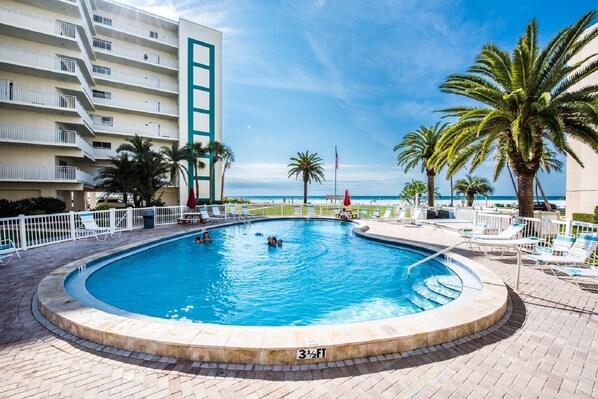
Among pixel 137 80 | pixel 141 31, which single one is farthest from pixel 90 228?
pixel 141 31

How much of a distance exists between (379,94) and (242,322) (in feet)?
86.2

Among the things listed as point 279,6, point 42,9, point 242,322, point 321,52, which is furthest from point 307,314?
point 42,9

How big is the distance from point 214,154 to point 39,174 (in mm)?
14915

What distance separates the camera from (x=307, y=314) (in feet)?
18.5

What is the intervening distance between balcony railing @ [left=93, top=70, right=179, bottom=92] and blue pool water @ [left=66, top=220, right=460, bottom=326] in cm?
2455

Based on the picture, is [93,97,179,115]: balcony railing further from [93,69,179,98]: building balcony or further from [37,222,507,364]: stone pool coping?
[37,222,507,364]: stone pool coping

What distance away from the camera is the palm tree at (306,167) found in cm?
3300

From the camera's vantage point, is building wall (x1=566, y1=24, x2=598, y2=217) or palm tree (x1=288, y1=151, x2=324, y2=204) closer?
building wall (x1=566, y1=24, x2=598, y2=217)

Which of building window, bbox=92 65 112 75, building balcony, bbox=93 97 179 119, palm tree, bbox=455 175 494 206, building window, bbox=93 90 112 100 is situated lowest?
palm tree, bbox=455 175 494 206

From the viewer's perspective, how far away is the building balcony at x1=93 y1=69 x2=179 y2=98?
2691 cm

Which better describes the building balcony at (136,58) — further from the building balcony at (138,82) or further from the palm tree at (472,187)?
the palm tree at (472,187)

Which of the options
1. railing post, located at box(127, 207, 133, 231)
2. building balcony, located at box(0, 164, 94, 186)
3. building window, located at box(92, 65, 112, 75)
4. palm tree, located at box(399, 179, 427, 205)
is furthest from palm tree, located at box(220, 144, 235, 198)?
palm tree, located at box(399, 179, 427, 205)

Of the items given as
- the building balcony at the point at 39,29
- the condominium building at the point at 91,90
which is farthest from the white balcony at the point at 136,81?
the building balcony at the point at 39,29

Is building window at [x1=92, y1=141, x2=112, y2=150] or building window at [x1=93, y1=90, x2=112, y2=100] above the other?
building window at [x1=93, y1=90, x2=112, y2=100]
